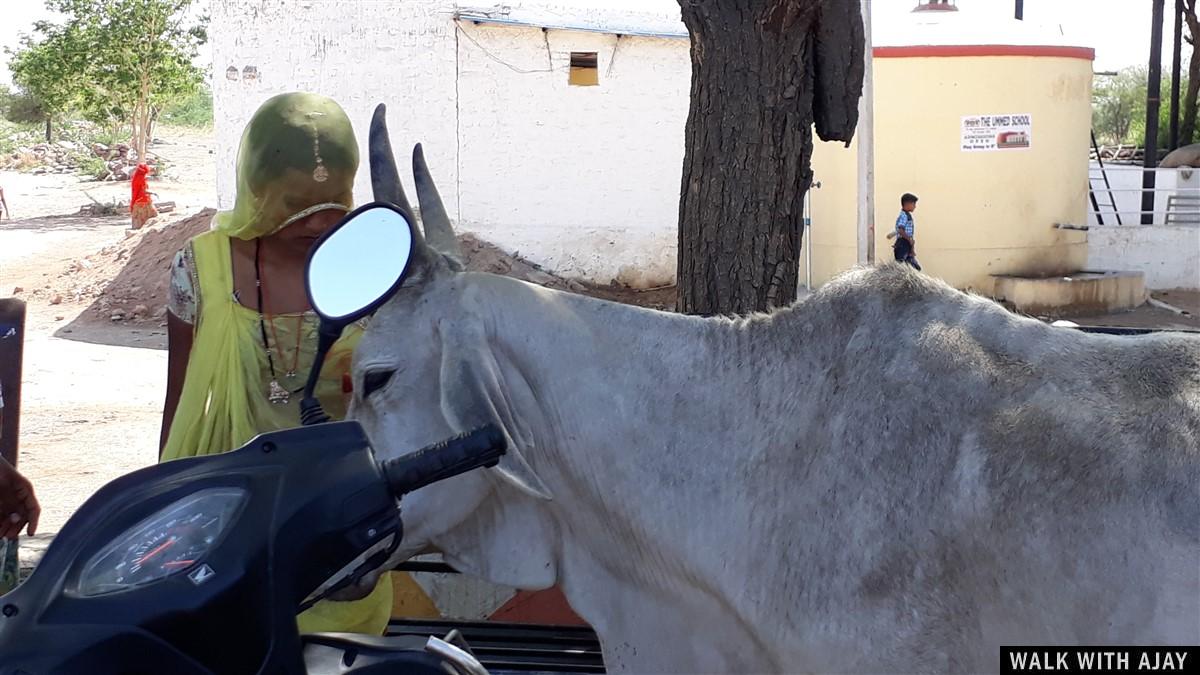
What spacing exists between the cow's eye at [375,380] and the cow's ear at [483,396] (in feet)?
0.35

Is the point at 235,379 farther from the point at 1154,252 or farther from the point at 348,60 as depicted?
the point at 1154,252

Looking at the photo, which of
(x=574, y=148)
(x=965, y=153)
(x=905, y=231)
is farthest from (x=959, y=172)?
(x=574, y=148)

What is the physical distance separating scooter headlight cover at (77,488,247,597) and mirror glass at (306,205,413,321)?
0.73m

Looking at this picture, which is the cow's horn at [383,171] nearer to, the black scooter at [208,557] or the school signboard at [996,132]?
the black scooter at [208,557]

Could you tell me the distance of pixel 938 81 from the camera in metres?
14.1

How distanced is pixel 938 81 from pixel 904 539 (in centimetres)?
1295

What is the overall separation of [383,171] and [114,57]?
2689 centimetres

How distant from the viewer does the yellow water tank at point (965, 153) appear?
1409cm

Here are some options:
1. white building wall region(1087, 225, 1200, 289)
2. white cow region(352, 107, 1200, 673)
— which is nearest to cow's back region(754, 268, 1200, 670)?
white cow region(352, 107, 1200, 673)

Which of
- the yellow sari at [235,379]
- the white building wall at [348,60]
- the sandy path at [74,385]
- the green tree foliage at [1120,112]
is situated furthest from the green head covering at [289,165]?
the green tree foliage at [1120,112]

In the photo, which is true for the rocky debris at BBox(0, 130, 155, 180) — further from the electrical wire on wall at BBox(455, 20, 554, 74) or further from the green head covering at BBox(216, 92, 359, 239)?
the green head covering at BBox(216, 92, 359, 239)

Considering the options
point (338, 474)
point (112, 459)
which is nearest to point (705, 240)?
point (338, 474)

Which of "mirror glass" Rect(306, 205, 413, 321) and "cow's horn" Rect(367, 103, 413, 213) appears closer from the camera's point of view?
"mirror glass" Rect(306, 205, 413, 321)

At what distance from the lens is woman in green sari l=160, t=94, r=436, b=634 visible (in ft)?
8.71
